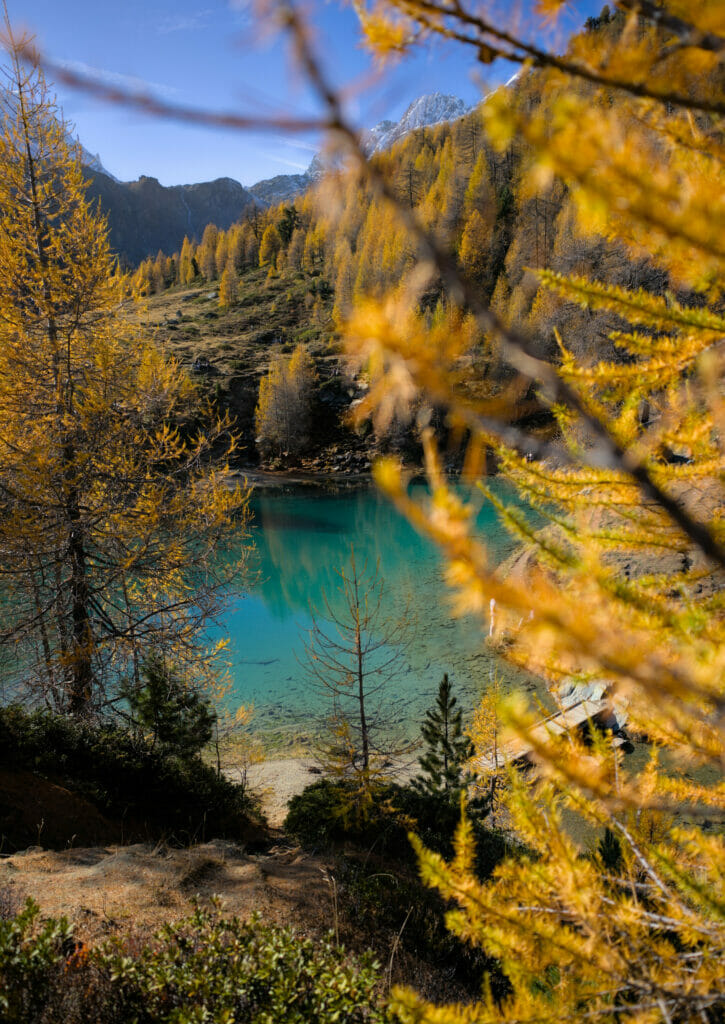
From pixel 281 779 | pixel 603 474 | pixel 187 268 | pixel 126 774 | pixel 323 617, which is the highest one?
pixel 187 268

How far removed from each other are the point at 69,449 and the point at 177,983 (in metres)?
6.48

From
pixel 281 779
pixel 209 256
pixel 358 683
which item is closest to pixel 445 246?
pixel 281 779

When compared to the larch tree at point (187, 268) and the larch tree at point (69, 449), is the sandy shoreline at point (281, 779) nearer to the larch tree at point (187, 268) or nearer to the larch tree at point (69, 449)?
the larch tree at point (69, 449)

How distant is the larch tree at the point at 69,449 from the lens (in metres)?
6.65

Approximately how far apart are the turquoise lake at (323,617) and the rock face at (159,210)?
468ft

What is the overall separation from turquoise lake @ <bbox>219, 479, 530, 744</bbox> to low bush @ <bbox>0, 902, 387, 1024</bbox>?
3493 millimetres

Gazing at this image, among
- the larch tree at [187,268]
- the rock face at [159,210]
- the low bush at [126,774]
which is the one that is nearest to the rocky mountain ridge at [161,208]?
the rock face at [159,210]

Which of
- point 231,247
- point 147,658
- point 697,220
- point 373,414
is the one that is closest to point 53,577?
point 147,658

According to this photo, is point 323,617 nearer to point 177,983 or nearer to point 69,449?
point 69,449

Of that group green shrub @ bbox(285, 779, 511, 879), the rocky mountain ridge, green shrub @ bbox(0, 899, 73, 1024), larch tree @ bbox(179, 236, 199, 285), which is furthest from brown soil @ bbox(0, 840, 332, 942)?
the rocky mountain ridge

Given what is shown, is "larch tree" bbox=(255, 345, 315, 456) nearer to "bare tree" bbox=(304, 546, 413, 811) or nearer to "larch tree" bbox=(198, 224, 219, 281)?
"bare tree" bbox=(304, 546, 413, 811)

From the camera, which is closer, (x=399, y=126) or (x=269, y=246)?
(x=399, y=126)

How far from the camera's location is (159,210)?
161 metres

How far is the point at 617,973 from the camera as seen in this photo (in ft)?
4.52
